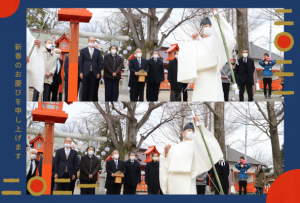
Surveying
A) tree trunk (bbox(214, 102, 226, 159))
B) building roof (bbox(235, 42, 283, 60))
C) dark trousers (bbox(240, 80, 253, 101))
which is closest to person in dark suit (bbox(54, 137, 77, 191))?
tree trunk (bbox(214, 102, 226, 159))

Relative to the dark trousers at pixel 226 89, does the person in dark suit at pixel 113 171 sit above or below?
below

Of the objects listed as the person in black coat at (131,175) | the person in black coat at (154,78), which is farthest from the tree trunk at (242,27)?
the person in black coat at (131,175)

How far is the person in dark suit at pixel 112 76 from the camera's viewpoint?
9.76 meters

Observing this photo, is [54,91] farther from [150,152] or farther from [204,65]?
[204,65]

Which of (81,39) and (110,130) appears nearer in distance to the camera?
(110,130)

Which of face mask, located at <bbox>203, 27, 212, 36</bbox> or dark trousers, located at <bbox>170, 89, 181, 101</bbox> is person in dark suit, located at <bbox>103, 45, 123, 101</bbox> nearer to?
dark trousers, located at <bbox>170, 89, 181, 101</bbox>

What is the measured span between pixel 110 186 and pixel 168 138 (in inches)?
61.1

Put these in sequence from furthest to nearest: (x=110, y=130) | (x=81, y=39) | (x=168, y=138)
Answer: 1. (x=81, y=39)
2. (x=110, y=130)
3. (x=168, y=138)

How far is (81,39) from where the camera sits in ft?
36.3

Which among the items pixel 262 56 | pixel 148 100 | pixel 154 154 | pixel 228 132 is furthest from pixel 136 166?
pixel 262 56

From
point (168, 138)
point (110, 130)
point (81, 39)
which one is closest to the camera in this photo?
point (168, 138)

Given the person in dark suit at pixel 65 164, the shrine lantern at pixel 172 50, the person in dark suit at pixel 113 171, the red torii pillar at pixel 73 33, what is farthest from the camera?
the shrine lantern at pixel 172 50

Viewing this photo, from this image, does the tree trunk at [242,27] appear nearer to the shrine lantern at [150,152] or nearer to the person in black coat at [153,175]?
the shrine lantern at [150,152]

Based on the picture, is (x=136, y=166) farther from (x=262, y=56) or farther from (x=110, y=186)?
(x=262, y=56)
